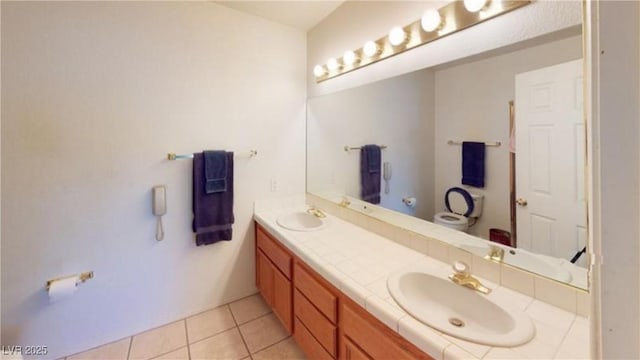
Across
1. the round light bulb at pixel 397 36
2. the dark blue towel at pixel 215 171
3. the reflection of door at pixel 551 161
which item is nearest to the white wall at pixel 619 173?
the reflection of door at pixel 551 161

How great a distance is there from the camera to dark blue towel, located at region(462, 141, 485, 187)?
1.26m

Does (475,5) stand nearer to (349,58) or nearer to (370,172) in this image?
(349,58)

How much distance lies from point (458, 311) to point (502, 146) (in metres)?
0.76

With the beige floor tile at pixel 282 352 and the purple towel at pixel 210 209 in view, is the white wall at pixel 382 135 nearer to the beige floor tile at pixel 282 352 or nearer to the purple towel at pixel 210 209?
the purple towel at pixel 210 209

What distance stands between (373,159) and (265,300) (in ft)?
4.75

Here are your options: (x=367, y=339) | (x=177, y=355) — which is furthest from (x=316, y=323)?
(x=177, y=355)

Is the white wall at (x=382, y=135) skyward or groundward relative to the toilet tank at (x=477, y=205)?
skyward

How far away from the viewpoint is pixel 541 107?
1021 millimetres

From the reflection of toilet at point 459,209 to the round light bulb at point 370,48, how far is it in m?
1.01

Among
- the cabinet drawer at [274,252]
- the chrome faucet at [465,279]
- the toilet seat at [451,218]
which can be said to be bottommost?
the cabinet drawer at [274,252]

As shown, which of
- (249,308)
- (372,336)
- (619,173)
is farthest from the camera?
(249,308)

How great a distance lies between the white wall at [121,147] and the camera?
1.49m

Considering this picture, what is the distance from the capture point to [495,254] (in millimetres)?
1168

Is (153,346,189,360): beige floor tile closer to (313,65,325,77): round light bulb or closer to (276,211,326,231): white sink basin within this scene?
(276,211,326,231): white sink basin
